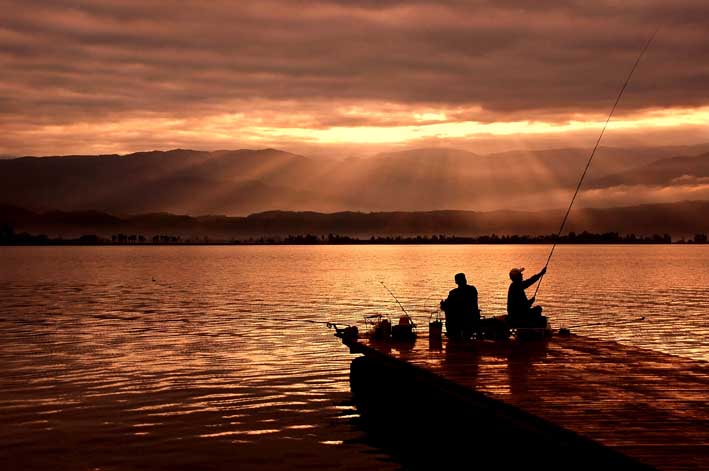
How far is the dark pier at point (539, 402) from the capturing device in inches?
458

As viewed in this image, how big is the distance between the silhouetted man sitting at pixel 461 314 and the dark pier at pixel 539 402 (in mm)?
524

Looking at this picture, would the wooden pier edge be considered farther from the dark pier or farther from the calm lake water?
the calm lake water

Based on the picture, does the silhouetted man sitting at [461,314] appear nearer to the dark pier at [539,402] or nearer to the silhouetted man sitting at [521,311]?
the dark pier at [539,402]

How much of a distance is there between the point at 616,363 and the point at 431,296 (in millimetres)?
41871

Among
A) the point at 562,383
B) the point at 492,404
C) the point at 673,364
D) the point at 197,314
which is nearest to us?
the point at 492,404

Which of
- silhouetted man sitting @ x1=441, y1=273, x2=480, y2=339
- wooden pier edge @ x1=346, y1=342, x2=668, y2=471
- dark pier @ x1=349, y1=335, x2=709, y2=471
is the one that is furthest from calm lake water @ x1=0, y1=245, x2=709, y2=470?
silhouetted man sitting @ x1=441, y1=273, x2=480, y2=339

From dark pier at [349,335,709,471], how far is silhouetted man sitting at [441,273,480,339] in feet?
1.72

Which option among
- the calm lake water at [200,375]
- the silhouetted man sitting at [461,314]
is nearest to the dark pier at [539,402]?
the silhouetted man sitting at [461,314]

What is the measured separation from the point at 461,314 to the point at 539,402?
29.0 feet

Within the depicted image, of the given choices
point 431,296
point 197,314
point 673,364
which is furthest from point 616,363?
point 431,296

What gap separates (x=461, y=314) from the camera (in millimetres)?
23000

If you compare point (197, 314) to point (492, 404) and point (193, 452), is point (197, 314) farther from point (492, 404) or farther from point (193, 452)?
point (492, 404)

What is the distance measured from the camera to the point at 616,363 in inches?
742

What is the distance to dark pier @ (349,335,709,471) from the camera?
11633mm
